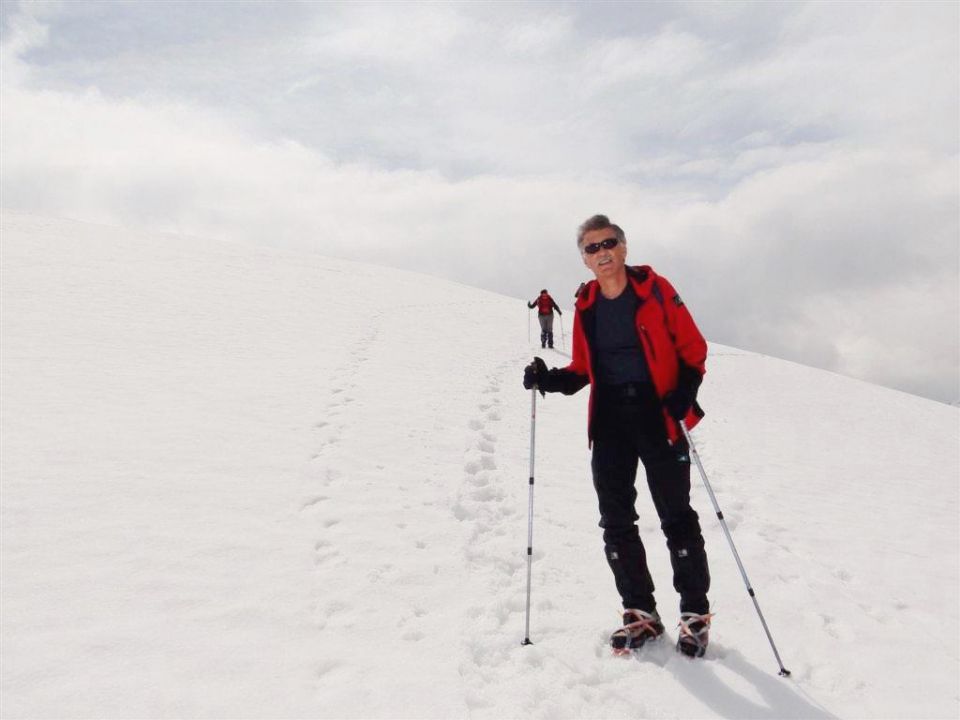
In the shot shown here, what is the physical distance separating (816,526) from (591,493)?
108 inches

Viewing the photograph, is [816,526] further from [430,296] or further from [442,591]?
[430,296]

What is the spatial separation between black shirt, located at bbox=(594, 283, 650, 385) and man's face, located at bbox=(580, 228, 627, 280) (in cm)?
16

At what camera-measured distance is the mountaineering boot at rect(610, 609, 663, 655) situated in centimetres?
407

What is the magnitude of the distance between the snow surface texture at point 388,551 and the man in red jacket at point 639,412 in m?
0.42

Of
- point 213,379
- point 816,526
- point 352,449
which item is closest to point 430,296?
point 213,379

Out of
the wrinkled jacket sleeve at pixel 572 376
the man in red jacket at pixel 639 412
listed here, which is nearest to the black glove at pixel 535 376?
the wrinkled jacket sleeve at pixel 572 376

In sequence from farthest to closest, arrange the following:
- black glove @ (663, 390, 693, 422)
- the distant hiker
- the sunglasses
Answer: the distant hiker < the sunglasses < black glove @ (663, 390, 693, 422)

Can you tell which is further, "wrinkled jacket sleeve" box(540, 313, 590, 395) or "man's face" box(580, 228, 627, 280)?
"wrinkled jacket sleeve" box(540, 313, 590, 395)

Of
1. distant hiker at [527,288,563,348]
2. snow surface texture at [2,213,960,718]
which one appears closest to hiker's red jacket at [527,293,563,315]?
distant hiker at [527,288,563,348]

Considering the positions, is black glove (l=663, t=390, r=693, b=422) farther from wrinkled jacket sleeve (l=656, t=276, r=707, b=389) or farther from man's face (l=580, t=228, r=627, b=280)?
man's face (l=580, t=228, r=627, b=280)

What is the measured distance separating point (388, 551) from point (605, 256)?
3301 millimetres

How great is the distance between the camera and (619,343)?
410 cm

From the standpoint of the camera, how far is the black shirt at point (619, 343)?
4.05 m

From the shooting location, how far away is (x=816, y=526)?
289 inches
